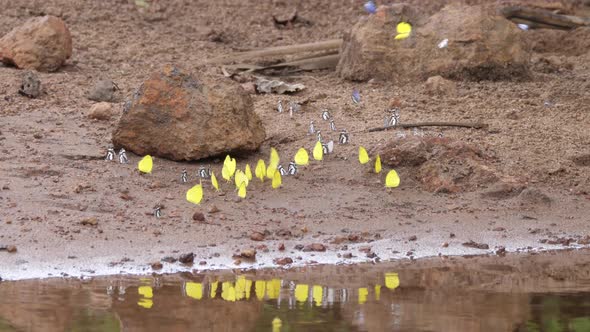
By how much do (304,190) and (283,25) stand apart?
4361 millimetres

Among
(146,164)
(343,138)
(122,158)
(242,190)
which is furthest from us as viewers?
(343,138)

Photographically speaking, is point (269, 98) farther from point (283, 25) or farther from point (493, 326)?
point (493, 326)

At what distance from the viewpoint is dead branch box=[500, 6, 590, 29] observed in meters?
11.3

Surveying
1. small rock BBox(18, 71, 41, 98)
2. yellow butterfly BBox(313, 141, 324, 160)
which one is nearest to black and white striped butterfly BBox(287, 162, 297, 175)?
yellow butterfly BBox(313, 141, 324, 160)

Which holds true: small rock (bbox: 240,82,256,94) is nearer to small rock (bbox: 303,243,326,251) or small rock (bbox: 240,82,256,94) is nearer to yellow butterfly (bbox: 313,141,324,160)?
yellow butterfly (bbox: 313,141,324,160)

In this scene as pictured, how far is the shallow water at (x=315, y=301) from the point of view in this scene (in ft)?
18.4

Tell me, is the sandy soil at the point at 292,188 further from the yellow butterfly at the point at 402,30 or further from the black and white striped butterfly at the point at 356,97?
the yellow butterfly at the point at 402,30

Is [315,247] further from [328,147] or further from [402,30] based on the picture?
[402,30]

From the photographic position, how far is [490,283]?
6.55m

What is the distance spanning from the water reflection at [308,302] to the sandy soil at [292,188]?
0.29 meters

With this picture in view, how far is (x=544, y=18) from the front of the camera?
11.4 m

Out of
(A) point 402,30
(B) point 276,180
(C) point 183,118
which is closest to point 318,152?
(B) point 276,180

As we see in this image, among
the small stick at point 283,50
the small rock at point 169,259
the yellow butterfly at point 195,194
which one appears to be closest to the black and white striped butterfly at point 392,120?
the yellow butterfly at point 195,194

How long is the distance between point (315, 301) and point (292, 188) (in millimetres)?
1874
